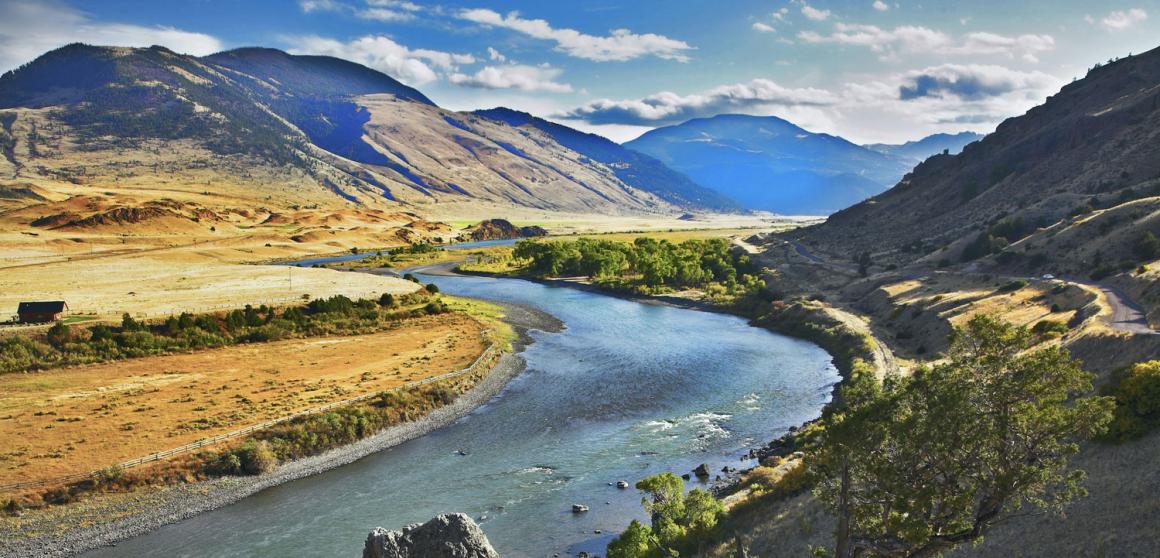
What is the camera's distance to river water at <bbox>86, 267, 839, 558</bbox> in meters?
36.4

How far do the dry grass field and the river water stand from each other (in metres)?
10.1

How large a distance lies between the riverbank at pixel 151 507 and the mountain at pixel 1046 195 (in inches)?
2529

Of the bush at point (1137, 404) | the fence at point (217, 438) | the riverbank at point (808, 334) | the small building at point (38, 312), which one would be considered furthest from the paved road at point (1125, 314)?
the small building at point (38, 312)

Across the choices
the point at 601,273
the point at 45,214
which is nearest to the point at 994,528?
the point at 601,273

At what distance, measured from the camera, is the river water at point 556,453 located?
3638 cm

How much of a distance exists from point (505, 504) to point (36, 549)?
25.0m

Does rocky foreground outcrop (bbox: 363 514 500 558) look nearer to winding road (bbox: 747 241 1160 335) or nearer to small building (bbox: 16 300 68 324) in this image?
winding road (bbox: 747 241 1160 335)

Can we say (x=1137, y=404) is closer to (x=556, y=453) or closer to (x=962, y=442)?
(x=962, y=442)

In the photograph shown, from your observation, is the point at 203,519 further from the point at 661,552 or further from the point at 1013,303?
the point at 1013,303

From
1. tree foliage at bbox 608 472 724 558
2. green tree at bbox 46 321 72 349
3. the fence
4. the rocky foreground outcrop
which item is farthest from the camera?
green tree at bbox 46 321 72 349

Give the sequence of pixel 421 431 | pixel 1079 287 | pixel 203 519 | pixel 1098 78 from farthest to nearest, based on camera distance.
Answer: pixel 1098 78
pixel 1079 287
pixel 421 431
pixel 203 519

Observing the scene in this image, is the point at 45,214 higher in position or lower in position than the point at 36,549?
higher

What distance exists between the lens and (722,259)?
475ft

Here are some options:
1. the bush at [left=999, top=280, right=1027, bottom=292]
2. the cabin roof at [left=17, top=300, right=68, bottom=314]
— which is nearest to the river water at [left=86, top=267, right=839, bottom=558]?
the bush at [left=999, top=280, right=1027, bottom=292]
